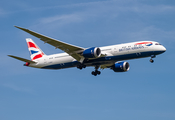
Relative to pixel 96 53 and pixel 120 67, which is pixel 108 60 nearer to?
pixel 96 53

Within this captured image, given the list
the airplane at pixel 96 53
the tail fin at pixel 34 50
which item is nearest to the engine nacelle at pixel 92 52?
the airplane at pixel 96 53

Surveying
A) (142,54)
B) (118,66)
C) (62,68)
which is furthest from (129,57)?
(62,68)

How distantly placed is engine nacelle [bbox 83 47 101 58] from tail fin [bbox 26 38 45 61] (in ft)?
43.3

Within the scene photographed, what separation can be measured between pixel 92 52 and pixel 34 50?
57.5 ft

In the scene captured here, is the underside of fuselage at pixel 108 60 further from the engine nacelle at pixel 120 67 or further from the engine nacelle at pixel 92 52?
the engine nacelle at pixel 120 67

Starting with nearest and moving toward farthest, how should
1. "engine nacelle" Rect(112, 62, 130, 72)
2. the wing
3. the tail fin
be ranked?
the wing, "engine nacelle" Rect(112, 62, 130, 72), the tail fin

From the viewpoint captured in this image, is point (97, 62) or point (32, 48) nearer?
point (97, 62)

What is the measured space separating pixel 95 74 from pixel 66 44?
11.8 metres

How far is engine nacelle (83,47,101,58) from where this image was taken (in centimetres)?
4916

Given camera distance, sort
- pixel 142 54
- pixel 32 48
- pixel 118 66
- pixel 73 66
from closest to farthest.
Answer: pixel 142 54 → pixel 73 66 → pixel 118 66 → pixel 32 48

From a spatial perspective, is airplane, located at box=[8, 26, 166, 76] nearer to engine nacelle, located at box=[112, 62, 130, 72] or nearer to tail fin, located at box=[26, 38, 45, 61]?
tail fin, located at box=[26, 38, 45, 61]

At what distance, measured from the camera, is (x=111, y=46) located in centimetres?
5100

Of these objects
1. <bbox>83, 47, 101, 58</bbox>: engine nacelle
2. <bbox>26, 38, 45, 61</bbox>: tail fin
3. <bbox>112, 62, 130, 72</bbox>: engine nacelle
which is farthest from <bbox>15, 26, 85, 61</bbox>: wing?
<bbox>26, 38, 45, 61</bbox>: tail fin

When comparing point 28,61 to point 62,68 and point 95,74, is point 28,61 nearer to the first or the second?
point 62,68
